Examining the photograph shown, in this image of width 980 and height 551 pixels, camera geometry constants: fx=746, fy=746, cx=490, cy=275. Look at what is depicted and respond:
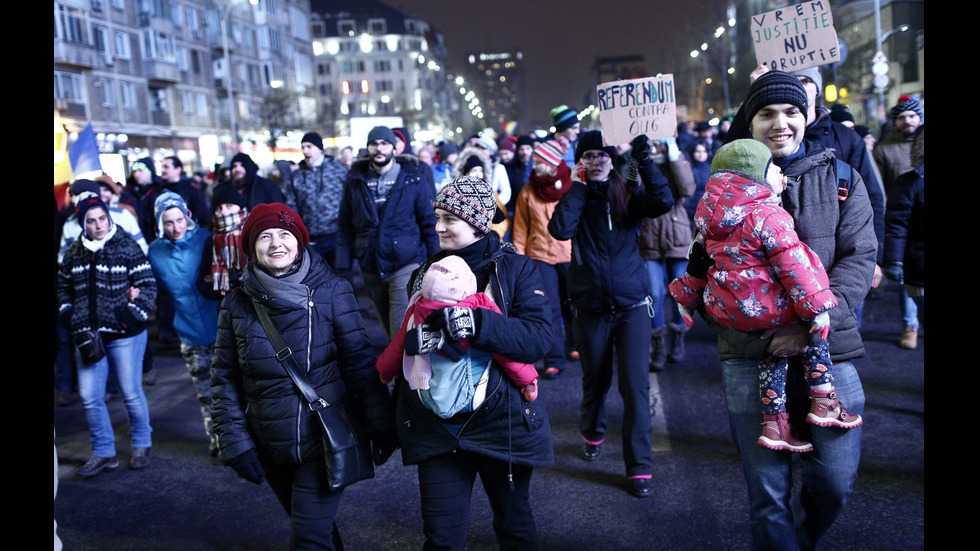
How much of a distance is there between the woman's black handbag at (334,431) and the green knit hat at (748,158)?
6.78 ft

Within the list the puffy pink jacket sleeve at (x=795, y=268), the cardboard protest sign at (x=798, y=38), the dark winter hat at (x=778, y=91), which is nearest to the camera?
the puffy pink jacket sleeve at (x=795, y=268)

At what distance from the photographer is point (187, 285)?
6.04m

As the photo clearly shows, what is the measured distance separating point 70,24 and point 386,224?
144ft

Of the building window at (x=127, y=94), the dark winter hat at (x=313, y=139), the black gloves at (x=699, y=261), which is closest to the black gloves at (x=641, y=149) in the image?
the black gloves at (x=699, y=261)

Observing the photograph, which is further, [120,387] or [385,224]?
[385,224]

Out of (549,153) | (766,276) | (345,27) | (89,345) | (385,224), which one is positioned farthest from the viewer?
(345,27)

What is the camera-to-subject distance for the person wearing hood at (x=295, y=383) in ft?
11.5

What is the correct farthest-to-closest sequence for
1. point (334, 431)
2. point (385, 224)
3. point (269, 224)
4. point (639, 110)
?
1. point (385, 224)
2. point (639, 110)
3. point (269, 224)
4. point (334, 431)

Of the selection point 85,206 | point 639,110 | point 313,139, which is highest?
point 313,139

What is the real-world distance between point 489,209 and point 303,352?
1126 millimetres

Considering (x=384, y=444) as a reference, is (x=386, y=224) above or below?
above

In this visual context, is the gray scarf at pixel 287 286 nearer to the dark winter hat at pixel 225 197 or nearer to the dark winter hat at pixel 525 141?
the dark winter hat at pixel 225 197

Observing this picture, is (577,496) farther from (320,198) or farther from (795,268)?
(320,198)

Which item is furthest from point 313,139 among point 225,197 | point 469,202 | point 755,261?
point 755,261
